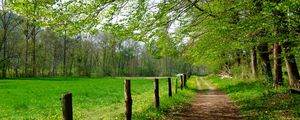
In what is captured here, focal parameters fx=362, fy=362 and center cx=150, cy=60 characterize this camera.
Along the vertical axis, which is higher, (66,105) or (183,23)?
(183,23)

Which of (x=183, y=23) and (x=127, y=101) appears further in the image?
(x=183, y=23)

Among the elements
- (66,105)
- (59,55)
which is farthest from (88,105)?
(59,55)

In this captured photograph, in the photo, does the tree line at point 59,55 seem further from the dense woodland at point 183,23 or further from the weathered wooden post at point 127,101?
the weathered wooden post at point 127,101

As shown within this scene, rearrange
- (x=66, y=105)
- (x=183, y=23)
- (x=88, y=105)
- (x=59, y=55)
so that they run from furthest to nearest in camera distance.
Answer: (x=59, y=55), (x=88, y=105), (x=183, y=23), (x=66, y=105)

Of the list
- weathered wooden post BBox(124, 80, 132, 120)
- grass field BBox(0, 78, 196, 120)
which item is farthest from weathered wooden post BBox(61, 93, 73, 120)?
grass field BBox(0, 78, 196, 120)

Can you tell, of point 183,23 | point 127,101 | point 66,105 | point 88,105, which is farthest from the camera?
point 88,105

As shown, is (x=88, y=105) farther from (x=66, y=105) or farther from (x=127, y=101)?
(x=66, y=105)

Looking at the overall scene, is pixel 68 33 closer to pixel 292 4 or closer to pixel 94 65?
pixel 292 4

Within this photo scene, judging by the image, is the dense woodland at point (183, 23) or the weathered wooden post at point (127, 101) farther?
the weathered wooden post at point (127, 101)

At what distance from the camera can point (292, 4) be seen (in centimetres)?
852

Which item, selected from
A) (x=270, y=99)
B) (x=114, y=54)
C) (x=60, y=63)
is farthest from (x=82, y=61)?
(x=270, y=99)

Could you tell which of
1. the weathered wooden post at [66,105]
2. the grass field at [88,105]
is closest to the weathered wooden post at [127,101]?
the grass field at [88,105]

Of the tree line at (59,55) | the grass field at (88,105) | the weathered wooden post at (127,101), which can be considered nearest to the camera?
the weathered wooden post at (127,101)

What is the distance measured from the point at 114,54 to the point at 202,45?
11897 cm
